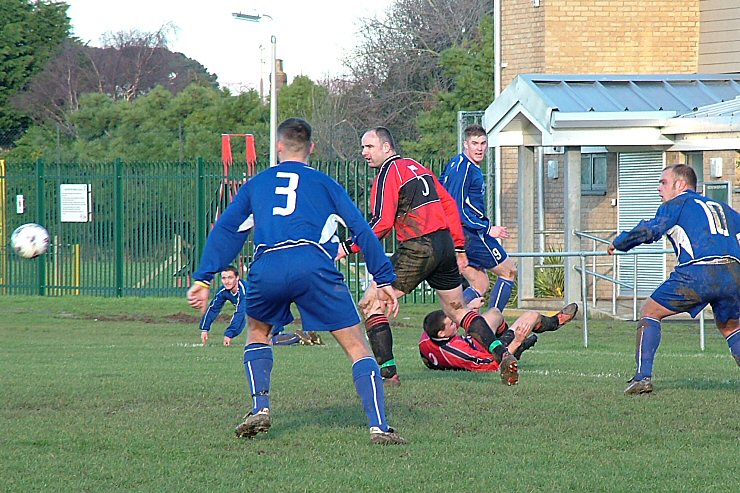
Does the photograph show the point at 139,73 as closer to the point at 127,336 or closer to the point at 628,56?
the point at 628,56

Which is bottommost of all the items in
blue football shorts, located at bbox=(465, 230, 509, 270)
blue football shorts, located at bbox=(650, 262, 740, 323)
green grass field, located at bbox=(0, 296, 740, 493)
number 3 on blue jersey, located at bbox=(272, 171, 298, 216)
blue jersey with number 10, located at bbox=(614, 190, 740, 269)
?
green grass field, located at bbox=(0, 296, 740, 493)

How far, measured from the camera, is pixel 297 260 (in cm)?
758

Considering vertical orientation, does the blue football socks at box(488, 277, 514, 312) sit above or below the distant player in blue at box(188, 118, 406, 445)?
below

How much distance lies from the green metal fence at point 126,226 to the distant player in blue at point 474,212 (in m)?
12.1

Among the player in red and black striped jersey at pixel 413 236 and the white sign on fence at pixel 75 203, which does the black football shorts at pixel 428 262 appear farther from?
the white sign on fence at pixel 75 203

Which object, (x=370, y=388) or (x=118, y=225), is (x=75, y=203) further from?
(x=370, y=388)

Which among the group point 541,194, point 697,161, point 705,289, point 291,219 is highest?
point 697,161

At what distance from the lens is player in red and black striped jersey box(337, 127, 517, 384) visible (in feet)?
34.2

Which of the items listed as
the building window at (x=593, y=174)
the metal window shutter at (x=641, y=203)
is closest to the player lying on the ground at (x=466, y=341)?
the metal window shutter at (x=641, y=203)

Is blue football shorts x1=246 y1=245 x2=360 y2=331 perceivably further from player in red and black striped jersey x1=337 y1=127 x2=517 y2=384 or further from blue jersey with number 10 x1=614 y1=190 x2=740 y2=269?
blue jersey with number 10 x1=614 y1=190 x2=740 y2=269

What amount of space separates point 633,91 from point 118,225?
10.9m

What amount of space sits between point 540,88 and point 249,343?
1416 centimetres

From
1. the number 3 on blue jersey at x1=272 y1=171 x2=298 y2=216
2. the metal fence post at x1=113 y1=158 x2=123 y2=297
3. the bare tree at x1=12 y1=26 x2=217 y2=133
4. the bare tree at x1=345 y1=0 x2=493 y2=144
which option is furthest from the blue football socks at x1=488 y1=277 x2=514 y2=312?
the bare tree at x1=12 y1=26 x2=217 y2=133

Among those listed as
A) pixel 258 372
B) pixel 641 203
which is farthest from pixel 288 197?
pixel 641 203
